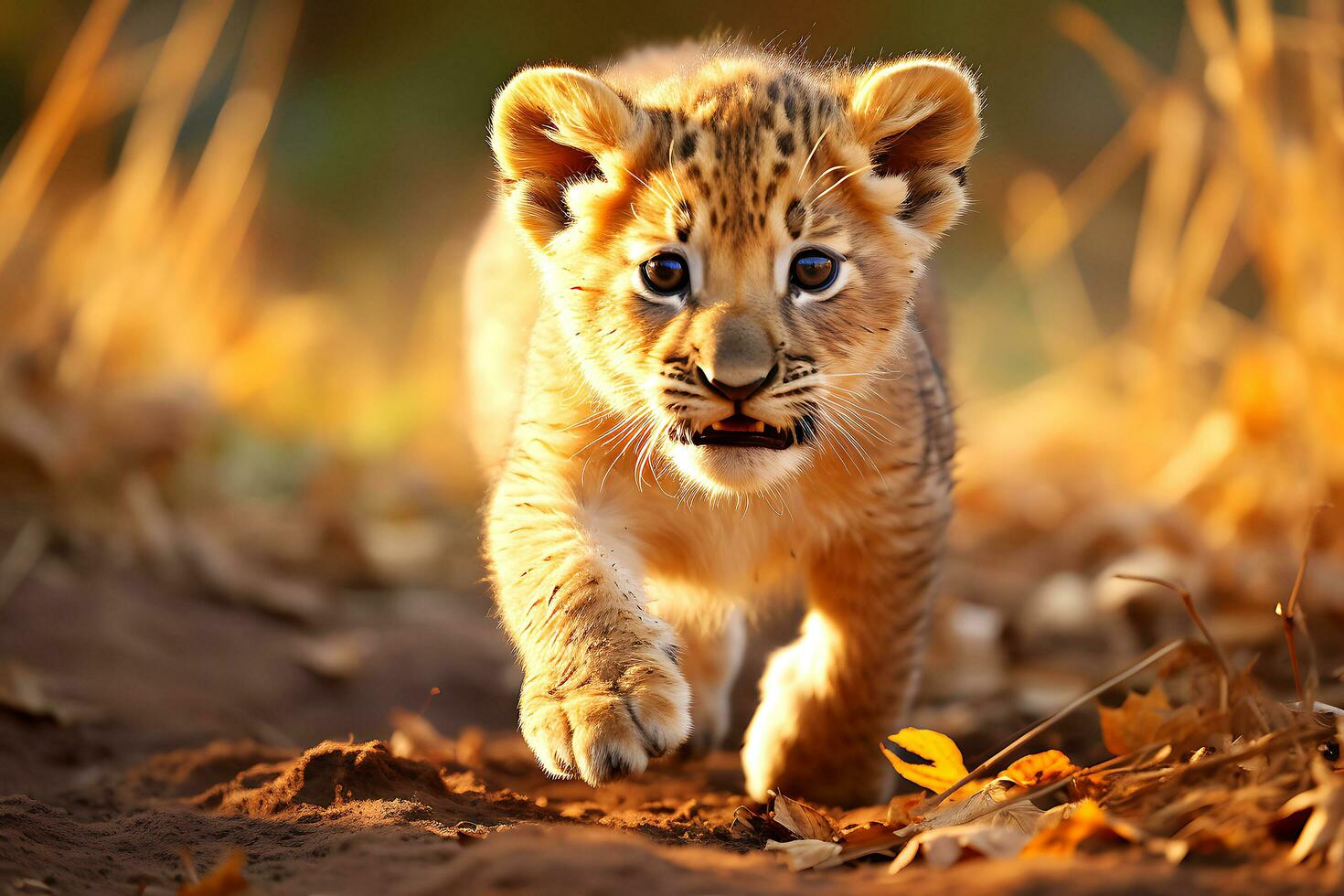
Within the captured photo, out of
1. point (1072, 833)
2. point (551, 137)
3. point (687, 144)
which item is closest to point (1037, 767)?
point (1072, 833)

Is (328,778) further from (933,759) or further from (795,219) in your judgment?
(795,219)

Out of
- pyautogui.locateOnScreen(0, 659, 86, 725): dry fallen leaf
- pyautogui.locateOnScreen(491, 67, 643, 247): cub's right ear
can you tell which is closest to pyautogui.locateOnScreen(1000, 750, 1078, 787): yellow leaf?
pyautogui.locateOnScreen(491, 67, 643, 247): cub's right ear

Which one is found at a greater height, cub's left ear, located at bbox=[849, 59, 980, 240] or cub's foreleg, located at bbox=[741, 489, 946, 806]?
cub's left ear, located at bbox=[849, 59, 980, 240]

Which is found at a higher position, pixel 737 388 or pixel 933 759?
pixel 737 388

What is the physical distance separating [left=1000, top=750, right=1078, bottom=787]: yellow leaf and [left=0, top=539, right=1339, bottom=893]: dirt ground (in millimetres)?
381

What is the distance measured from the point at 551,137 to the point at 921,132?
2.79 ft

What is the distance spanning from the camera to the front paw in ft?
7.08

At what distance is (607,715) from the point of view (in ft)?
7.24

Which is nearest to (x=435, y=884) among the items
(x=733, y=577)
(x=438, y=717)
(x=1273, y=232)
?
(x=733, y=577)

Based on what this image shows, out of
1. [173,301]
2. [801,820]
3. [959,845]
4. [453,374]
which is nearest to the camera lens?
Result: [959,845]

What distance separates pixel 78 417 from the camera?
4.61m

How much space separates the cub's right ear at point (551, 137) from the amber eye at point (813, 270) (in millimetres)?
462

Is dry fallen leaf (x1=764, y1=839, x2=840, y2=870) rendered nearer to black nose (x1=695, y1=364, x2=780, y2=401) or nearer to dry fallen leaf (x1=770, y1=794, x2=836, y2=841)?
dry fallen leaf (x1=770, y1=794, x2=836, y2=841)

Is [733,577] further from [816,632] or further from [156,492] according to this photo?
[156,492]
